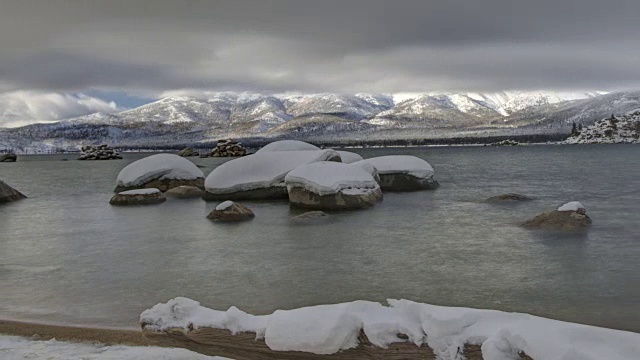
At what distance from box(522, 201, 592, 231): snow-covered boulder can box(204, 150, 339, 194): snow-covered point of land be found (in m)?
12.6

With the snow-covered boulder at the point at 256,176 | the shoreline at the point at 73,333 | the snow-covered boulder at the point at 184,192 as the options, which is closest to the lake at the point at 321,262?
the shoreline at the point at 73,333

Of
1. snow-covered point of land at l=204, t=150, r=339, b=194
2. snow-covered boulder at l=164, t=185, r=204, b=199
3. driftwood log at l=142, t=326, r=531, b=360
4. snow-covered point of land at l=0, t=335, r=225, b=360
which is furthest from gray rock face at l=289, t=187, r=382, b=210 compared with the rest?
driftwood log at l=142, t=326, r=531, b=360

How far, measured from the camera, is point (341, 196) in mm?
22766

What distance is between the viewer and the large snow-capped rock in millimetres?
183125

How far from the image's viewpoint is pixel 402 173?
3136cm

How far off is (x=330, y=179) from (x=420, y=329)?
1793 centimetres

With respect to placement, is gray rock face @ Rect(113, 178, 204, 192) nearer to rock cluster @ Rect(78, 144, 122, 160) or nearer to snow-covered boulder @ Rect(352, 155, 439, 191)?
snow-covered boulder @ Rect(352, 155, 439, 191)

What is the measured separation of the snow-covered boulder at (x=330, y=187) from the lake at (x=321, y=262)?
108cm

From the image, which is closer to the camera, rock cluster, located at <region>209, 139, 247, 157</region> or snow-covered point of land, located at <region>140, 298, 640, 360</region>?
snow-covered point of land, located at <region>140, 298, 640, 360</region>

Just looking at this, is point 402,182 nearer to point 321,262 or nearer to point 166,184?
point 166,184

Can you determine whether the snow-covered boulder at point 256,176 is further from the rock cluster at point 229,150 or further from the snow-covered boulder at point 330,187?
the rock cluster at point 229,150

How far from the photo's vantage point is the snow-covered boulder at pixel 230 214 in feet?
68.0

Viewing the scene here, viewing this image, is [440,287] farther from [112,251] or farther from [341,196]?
[341,196]

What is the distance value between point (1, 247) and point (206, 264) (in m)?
7.71
